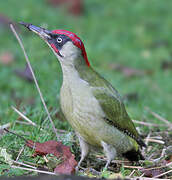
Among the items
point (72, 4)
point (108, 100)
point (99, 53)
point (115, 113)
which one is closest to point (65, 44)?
point (108, 100)

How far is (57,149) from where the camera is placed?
372 centimetres

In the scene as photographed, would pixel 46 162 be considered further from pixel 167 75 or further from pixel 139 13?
pixel 139 13

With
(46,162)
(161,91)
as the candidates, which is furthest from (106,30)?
(46,162)

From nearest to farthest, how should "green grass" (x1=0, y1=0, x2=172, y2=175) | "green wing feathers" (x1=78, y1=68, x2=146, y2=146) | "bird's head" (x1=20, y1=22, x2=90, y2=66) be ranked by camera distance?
1. "bird's head" (x1=20, y1=22, x2=90, y2=66)
2. "green wing feathers" (x1=78, y1=68, x2=146, y2=146)
3. "green grass" (x1=0, y1=0, x2=172, y2=175)

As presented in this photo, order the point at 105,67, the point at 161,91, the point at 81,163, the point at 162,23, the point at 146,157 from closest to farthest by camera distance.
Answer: the point at 81,163
the point at 146,157
the point at 161,91
the point at 105,67
the point at 162,23

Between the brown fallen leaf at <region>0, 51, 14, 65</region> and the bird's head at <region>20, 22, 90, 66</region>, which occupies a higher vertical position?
the bird's head at <region>20, 22, 90, 66</region>

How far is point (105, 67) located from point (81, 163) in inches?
173

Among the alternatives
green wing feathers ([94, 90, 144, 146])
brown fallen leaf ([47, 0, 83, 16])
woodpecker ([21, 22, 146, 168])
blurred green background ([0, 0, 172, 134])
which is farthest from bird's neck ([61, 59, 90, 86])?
brown fallen leaf ([47, 0, 83, 16])

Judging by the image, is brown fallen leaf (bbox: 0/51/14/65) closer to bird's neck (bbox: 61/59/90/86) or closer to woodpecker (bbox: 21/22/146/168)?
woodpecker (bbox: 21/22/146/168)

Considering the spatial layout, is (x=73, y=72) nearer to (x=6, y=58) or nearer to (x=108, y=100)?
(x=108, y=100)

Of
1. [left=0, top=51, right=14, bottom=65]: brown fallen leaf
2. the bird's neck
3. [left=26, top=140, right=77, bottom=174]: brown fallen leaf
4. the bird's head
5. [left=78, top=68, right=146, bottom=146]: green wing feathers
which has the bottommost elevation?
[left=26, top=140, right=77, bottom=174]: brown fallen leaf

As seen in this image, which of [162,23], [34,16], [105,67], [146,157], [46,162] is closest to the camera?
[46,162]

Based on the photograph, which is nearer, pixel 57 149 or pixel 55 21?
pixel 57 149

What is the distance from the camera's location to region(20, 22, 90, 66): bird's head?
12.1ft
